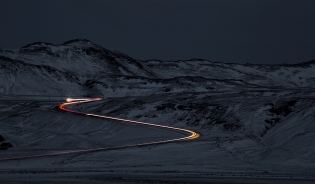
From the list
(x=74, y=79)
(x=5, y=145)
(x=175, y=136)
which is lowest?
(x=5, y=145)

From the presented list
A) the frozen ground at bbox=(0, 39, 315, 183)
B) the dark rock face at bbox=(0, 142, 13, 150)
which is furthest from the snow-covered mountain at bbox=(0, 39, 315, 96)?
the dark rock face at bbox=(0, 142, 13, 150)

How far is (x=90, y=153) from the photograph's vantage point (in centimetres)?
3291

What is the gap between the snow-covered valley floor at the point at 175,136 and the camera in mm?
24547

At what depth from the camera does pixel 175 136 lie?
1758 inches

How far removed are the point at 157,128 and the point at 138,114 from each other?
1454 cm

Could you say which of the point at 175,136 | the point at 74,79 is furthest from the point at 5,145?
the point at 74,79

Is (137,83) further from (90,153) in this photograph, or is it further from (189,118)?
(90,153)

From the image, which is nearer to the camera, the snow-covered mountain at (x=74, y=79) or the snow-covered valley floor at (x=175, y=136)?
the snow-covered valley floor at (x=175, y=136)

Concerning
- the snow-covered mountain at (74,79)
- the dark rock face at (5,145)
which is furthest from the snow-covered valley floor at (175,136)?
the snow-covered mountain at (74,79)

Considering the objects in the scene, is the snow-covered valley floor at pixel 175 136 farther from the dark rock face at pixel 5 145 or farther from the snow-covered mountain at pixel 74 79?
the snow-covered mountain at pixel 74 79

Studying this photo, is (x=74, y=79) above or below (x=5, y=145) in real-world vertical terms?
above

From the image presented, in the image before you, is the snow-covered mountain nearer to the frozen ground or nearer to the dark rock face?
the frozen ground

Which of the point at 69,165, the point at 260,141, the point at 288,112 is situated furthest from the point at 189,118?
the point at 69,165

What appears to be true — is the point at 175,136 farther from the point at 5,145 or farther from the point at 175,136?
the point at 5,145
